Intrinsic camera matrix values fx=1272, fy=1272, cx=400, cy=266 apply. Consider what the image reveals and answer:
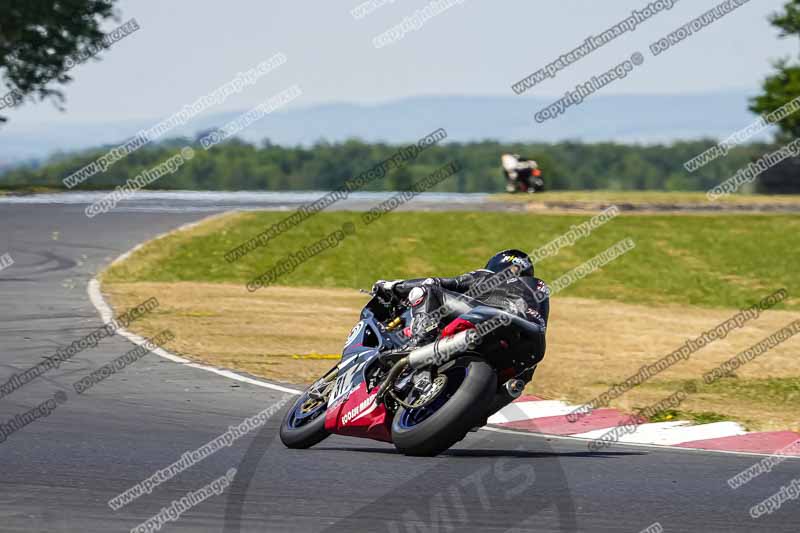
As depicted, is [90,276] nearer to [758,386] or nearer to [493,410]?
[758,386]

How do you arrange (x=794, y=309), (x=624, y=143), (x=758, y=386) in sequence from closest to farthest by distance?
(x=758, y=386), (x=794, y=309), (x=624, y=143)

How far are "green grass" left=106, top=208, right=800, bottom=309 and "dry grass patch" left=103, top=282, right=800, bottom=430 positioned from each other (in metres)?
1.26

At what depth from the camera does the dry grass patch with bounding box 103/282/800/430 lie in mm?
13094

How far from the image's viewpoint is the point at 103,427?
362 inches

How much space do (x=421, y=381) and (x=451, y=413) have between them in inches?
20.6

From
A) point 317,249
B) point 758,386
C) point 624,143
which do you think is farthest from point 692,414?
point 624,143

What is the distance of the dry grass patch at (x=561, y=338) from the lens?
13.1m

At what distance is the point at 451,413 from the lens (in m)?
7.75

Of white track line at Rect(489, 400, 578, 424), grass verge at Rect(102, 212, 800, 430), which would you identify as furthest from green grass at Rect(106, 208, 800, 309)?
white track line at Rect(489, 400, 578, 424)

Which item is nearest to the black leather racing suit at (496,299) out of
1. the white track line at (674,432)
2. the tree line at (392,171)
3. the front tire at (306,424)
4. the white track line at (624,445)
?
the front tire at (306,424)

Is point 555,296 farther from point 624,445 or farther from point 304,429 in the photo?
point 304,429

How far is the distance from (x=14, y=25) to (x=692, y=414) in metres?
37.1

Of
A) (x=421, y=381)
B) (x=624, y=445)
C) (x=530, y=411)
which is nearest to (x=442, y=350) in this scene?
(x=421, y=381)

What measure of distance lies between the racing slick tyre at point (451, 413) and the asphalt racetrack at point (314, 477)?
0.16 meters
